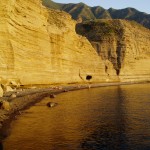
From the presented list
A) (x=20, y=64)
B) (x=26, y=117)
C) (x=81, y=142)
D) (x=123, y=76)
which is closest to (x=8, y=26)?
(x=20, y=64)

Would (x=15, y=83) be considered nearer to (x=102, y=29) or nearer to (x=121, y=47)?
(x=121, y=47)

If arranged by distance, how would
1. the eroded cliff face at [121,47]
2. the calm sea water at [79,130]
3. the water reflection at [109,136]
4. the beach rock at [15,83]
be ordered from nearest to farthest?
1. the water reflection at [109,136]
2. the calm sea water at [79,130]
3. the beach rock at [15,83]
4. the eroded cliff face at [121,47]

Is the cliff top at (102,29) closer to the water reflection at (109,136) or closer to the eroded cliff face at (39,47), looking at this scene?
the eroded cliff face at (39,47)

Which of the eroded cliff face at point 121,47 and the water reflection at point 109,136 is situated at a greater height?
the eroded cliff face at point 121,47

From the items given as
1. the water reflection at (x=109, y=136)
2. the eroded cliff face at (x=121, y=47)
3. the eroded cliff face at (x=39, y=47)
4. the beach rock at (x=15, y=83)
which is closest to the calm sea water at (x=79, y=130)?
the water reflection at (x=109, y=136)

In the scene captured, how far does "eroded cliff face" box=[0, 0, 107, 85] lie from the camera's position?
160ft

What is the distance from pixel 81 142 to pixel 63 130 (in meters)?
3.70

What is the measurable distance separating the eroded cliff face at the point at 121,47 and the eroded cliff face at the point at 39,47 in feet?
50.3

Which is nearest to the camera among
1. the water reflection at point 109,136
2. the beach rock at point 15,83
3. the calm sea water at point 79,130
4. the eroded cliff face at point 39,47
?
the water reflection at point 109,136

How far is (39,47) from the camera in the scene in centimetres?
6100

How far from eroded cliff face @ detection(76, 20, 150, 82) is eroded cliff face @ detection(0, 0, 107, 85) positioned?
15.3 meters

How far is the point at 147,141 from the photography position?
2027 centimetres

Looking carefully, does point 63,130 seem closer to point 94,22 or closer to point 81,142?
point 81,142

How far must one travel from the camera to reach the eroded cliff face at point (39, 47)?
48.6 metres
